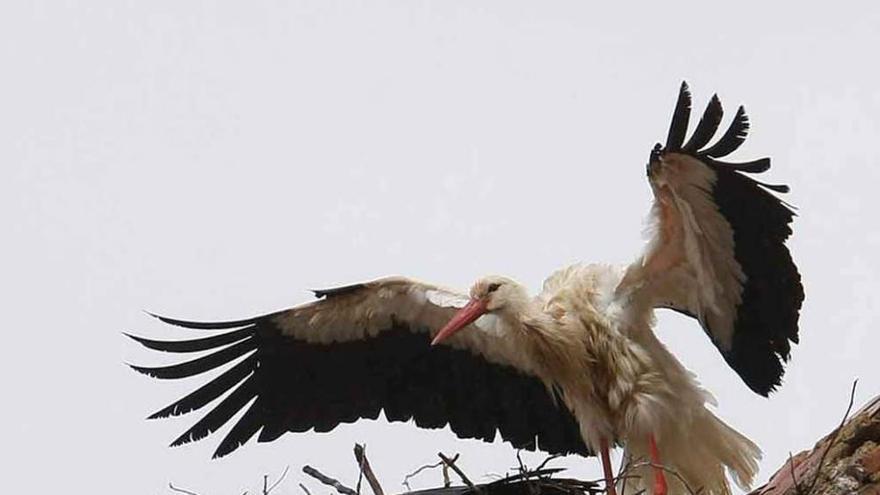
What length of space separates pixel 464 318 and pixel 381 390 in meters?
0.62

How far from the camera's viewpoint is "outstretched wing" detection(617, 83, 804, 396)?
4961 millimetres

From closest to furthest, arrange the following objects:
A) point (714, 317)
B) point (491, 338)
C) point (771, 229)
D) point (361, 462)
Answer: point (361, 462), point (771, 229), point (714, 317), point (491, 338)

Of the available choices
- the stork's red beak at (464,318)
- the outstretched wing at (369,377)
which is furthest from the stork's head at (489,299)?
the outstretched wing at (369,377)

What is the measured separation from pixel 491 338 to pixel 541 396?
0.89ft

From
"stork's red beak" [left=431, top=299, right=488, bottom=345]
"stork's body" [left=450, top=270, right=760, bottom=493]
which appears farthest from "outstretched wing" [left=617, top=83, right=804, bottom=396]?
"stork's red beak" [left=431, top=299, right=488, bottom=345]

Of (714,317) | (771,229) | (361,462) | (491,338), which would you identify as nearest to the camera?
(361,462)

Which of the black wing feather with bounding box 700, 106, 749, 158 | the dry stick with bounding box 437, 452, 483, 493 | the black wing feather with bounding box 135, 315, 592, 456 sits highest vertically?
the black wing feather with bounding box 700, 106, 749, 158

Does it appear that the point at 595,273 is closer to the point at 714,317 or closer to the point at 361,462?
the point at 714,317

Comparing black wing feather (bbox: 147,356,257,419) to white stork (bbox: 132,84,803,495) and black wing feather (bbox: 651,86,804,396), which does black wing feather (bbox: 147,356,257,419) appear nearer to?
white stork (bbox: 132,84,803,495)

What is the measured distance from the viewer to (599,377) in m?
5.59

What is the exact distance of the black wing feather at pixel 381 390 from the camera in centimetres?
598

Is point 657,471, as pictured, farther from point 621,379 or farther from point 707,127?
point 707,127

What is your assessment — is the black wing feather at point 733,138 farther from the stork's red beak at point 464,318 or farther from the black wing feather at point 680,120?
the stork's red beak at point 464,318

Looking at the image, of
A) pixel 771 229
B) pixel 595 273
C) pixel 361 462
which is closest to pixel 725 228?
pixel 771 229
